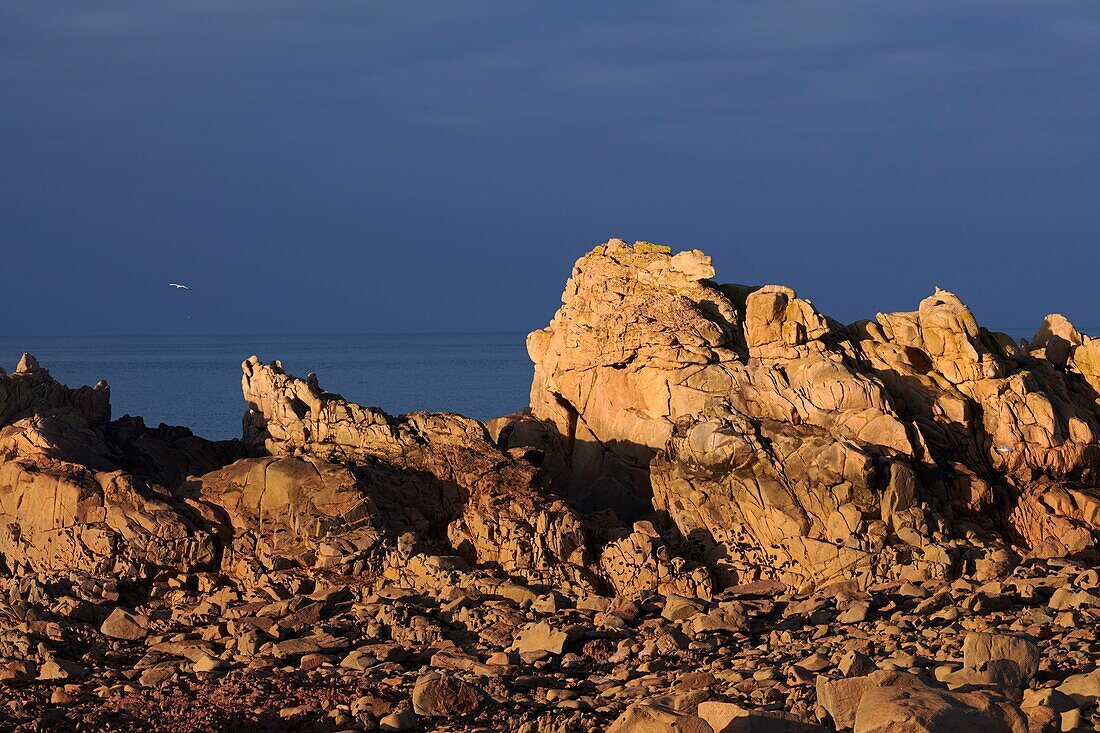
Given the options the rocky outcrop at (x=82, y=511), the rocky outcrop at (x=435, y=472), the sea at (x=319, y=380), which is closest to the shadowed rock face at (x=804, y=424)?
the rocky outcrop at (x=435, y=472)

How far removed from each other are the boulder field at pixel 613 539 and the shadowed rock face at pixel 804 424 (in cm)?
5

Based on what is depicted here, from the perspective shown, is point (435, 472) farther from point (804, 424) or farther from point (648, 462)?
point (804, 424)

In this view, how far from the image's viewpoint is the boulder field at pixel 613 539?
15.0 m

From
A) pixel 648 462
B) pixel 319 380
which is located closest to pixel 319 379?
pixel 319 380

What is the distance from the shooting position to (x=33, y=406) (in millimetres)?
25594

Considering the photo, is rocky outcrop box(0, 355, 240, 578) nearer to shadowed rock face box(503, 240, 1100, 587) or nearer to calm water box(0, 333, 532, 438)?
shadowed rock face box(503, 240, 1100, 587)

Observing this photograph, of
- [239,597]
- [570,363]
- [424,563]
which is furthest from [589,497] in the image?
[239,597]

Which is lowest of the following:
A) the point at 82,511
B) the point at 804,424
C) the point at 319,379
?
the point at 82,511

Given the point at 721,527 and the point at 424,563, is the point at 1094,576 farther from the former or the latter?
the point at 424,563

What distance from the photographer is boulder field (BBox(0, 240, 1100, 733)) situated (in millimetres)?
14977

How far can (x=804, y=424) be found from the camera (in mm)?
23281

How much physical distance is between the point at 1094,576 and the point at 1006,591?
1.17 m

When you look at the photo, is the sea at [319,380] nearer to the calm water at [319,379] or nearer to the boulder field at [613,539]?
the calm water at [319,379]

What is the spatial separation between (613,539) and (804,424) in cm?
371
